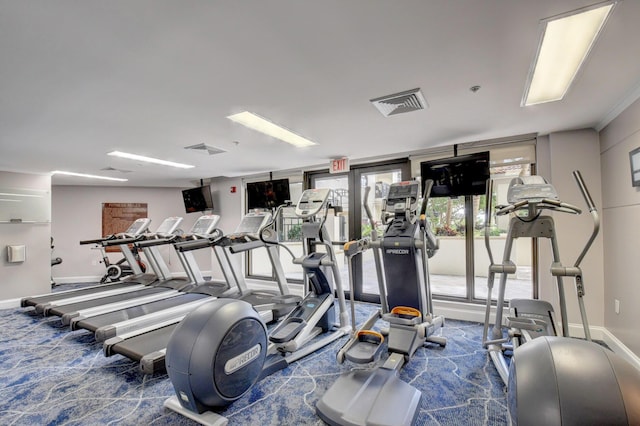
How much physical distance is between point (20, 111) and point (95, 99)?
0.89 m

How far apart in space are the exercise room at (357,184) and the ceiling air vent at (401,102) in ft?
0.08

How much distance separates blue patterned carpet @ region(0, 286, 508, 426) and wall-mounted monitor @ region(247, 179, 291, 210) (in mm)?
3210

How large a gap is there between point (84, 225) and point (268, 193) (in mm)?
5191

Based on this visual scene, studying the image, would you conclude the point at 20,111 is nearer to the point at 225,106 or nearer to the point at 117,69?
the point at 117,69

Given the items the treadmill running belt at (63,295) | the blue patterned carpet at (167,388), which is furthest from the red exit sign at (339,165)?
the treadmill running belt at (63,295)

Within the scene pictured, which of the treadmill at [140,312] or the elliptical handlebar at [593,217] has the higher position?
the elliptical handlebar at [593,217]

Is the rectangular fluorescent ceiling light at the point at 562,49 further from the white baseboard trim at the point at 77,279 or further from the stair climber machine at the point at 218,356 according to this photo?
the white baseboard trim at the point at 77,279

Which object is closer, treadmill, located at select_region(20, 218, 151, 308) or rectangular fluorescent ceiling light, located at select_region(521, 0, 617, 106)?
rectangular fluorescent ceiling light, located at select_region(521, 0, 617, 106)

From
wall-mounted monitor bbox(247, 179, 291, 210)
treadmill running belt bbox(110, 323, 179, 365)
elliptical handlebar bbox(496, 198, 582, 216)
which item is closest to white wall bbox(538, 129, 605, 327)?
elliptical handlebar bbox(496, 198, 582, 216)

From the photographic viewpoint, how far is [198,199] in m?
7.18

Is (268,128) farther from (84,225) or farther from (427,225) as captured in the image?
(84,225)

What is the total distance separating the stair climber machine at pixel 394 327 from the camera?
2.12 m

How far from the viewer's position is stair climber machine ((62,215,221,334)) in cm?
366

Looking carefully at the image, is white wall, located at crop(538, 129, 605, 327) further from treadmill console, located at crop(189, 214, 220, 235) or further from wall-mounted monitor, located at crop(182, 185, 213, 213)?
wall-mounted monitor, located at crop(182, 185, 213, 213)
